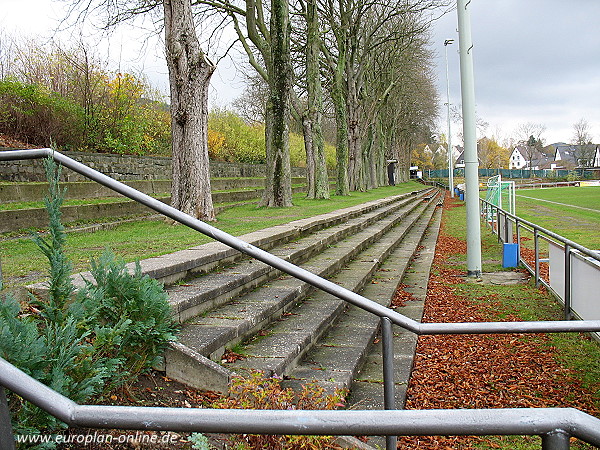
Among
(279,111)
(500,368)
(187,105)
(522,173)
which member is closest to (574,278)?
(500,368)

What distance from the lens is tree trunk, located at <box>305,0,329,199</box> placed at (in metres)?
21.5

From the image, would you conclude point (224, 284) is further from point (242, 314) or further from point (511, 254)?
point (511, 254)

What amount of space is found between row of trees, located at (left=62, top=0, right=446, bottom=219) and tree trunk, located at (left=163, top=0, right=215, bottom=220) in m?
0.02

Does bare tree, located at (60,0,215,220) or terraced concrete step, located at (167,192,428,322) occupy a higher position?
bare tree, located at (60,0,215,220)

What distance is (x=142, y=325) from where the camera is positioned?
2.81 metres

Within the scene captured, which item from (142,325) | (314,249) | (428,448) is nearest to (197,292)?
(142,325)

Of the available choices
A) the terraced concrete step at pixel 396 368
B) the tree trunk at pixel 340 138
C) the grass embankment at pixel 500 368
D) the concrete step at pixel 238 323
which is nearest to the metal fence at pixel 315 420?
the concrete step at pixel 238 323

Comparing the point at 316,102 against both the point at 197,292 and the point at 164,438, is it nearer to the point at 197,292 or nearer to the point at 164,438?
the point at 197,292

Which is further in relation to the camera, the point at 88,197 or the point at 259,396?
the point at 88,197

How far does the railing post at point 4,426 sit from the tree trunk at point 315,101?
20133mm

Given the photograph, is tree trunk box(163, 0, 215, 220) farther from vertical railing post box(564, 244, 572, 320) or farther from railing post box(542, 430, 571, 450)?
railing post box(542, 430, 571, 450)

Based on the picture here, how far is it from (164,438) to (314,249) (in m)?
5.55

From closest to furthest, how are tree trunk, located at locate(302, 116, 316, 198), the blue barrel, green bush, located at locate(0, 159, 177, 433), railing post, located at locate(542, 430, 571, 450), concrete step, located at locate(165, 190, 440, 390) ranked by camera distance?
railing post, located at locate(542, 430, 571, 450) < green bush, located at locate(0, 159, 177, 433) < concrete step, located at locate(165, 190, 440, 390) < the blue barrel < tree trunk, located at locate(302, 116, 316, 198)

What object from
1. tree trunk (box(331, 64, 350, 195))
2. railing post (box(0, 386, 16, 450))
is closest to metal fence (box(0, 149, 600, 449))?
railing post (box(0, 386, 16, 450))
